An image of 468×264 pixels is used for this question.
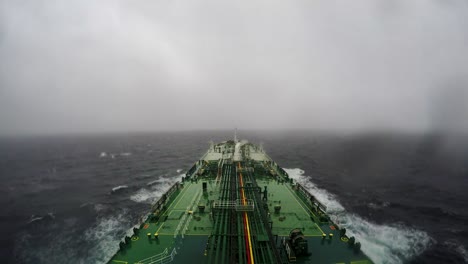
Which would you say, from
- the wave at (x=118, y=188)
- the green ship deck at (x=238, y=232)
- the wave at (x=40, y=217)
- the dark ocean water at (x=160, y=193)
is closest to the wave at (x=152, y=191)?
the dark ocean water at (x=160, y=193)

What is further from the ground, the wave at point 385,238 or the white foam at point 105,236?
the wave at point 385,238

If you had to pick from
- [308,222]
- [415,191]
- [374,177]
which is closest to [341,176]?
[374,177]

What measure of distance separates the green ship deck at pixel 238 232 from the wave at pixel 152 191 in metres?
18.5

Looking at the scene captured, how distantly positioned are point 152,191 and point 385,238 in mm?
57254

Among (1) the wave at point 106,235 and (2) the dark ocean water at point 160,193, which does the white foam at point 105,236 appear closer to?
(1) the wave at point 106,235

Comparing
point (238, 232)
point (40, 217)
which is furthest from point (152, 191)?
point (238, 232)

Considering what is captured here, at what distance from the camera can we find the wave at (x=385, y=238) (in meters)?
30.5

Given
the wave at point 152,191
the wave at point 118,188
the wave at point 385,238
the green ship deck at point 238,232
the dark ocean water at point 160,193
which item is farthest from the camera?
the wave at point 118,188

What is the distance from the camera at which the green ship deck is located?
70.5ft

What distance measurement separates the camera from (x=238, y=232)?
2462 centimetres

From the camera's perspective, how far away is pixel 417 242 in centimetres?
3459

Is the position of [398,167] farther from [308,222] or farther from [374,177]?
[308,222]

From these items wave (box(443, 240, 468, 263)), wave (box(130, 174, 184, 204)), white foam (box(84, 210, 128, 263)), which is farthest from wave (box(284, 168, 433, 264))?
wave (box(130, 174, 184, 204))

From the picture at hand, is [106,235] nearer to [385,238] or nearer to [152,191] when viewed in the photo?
[152,191]
